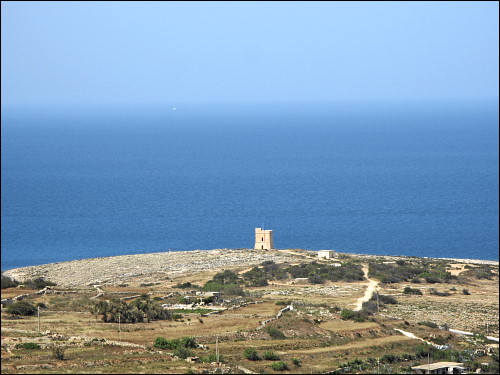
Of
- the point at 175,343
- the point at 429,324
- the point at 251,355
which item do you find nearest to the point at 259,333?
the point at 251,355

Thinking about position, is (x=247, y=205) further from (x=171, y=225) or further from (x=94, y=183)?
(x=94, y=183)

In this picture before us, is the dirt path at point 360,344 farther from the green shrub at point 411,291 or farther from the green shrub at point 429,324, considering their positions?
the green shrub at point 411,291

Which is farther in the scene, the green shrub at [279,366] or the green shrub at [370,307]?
the green shrub at [370,307]

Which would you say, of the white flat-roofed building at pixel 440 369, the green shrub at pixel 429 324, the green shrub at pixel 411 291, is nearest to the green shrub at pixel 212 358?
the white flat-roofed building at pixel 440 369

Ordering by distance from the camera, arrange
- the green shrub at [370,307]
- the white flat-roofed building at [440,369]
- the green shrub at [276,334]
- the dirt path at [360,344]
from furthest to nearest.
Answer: the green shrub at [370,307]
the green shrub at [276,334]
the dirt path at [360,344]
the white flat-roofed building at [440,369]

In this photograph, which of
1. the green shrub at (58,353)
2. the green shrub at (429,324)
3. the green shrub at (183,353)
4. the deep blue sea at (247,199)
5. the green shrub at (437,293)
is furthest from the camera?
the deep blue sea at (247,199)

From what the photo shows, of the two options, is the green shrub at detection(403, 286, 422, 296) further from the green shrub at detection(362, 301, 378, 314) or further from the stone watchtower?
the stone watchtower

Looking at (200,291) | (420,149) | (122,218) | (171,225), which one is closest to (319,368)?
(200,291)

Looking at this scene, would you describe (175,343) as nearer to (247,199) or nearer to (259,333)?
(259,333)
